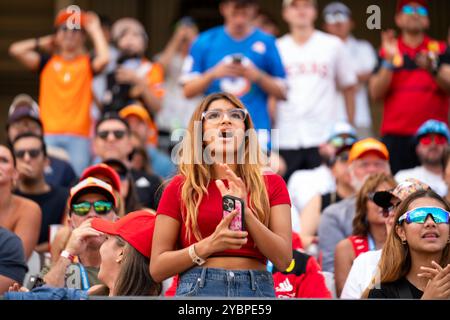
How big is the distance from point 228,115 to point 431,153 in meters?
4.47

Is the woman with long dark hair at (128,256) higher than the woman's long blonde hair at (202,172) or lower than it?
lower

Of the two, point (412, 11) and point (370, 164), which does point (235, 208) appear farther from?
point (412, 11)

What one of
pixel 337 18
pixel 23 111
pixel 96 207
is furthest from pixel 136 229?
pixel 337 18

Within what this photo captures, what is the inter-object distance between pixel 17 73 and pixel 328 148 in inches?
286

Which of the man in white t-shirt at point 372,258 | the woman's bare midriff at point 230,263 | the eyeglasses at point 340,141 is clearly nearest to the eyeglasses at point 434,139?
the eyeglasses at point 340,141

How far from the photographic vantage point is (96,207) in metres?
7.86

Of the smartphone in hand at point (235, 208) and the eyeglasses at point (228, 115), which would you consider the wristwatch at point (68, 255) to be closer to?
the eyeglasses at point (228, 115)

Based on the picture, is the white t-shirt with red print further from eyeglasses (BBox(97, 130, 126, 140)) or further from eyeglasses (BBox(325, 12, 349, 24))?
eyeglasses (BBox(97, 130, 126, 140))

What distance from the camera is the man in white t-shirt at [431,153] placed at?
34.5 feet

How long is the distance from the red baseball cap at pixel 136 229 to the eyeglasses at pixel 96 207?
38.7 inches

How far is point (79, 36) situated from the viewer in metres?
12.3

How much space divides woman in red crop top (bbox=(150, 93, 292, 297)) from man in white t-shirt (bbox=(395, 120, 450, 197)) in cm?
423

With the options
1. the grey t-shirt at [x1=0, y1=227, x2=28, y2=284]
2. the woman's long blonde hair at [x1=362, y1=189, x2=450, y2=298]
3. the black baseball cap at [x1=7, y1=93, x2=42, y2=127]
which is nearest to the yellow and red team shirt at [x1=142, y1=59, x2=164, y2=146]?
the black baseball cap at [x1=7, y1=93, x2=42, y2=127]

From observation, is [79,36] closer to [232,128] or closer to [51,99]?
[51,99]
